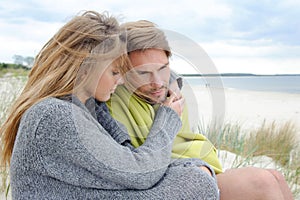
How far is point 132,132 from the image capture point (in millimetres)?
1526

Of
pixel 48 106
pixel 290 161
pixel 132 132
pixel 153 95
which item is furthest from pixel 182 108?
pixel 290 161

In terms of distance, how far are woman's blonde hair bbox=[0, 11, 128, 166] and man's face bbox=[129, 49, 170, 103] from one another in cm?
16

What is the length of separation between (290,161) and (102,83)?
2.41 meters

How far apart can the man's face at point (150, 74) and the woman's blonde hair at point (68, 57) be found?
6.4 inches

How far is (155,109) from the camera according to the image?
1.64m

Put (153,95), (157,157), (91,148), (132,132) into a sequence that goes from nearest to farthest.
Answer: (91,148)
(157,157)
(132,132)
(153,95)

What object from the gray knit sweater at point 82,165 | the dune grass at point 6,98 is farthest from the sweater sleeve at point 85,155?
the dune grass at point 6,98

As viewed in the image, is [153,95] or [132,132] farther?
[153,95]

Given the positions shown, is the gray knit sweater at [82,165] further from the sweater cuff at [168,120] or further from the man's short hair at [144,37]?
the man's short hair at [144,37]

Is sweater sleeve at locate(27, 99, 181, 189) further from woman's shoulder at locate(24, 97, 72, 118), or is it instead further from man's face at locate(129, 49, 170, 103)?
man's face at locate(129, 49, 170, 103)

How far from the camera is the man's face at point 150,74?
1611mm

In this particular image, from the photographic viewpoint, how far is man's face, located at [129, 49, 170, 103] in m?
1.61

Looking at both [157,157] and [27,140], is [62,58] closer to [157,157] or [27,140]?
[27,140]

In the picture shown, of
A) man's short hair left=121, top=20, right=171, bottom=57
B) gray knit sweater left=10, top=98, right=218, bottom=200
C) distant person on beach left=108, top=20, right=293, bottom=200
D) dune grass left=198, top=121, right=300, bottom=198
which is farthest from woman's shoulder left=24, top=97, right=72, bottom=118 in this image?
dune grass left=198, top=121, right=300, bottom=198
